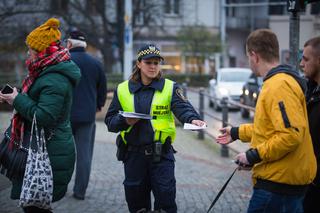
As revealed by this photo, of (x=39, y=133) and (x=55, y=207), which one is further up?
(x=39, y=133)

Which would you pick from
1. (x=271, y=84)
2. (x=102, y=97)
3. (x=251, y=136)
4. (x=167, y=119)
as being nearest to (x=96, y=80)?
(x=102, y=97)

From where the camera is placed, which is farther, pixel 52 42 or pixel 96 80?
pixel 96 80

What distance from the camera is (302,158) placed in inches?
140

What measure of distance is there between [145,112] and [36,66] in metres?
0.96

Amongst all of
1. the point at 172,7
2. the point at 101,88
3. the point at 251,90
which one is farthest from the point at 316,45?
the point at 172,7

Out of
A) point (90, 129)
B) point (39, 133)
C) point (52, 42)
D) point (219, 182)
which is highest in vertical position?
point (52, 42)

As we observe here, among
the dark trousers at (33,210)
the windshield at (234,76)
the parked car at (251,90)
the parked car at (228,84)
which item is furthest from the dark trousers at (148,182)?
the windshield at (234,76)

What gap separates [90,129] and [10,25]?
22632 mm

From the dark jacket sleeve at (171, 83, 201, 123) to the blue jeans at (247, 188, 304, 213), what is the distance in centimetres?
109

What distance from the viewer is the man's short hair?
11.8 feet

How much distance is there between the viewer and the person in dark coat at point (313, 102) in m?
4.07

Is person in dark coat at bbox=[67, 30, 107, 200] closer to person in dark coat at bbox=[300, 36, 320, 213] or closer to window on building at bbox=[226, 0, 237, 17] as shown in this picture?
person in dark coat at bbox=[300, 36, 320, 213]

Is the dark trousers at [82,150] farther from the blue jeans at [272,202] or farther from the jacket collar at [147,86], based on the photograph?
the blue jeans at [272,202]

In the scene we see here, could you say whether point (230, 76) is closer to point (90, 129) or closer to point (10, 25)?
point (10, 25)
